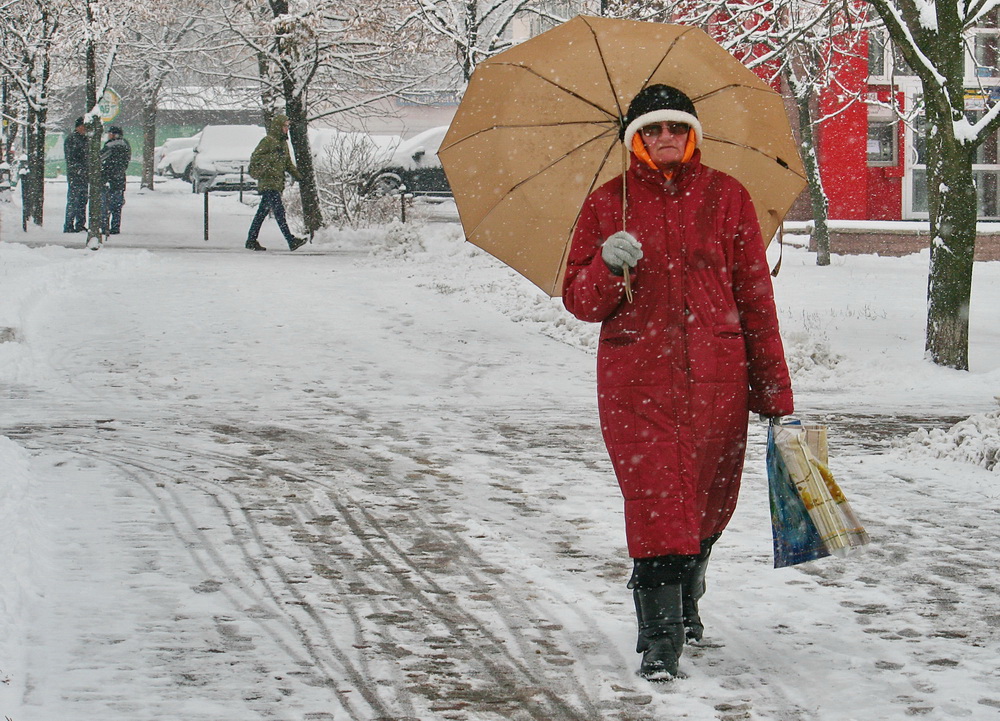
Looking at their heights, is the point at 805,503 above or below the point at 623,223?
below

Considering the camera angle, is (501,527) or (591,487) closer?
(501,527)

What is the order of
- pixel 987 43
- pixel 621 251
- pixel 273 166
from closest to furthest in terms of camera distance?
pixel 621 251, pixel 273 166, pixel 987 43

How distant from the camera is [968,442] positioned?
8.32 metres

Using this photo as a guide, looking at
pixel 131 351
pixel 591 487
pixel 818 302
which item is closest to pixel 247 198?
pixel 818 302

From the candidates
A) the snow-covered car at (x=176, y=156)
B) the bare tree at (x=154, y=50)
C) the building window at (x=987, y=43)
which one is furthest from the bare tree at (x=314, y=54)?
the snow-covered car at (x=176, y=156)

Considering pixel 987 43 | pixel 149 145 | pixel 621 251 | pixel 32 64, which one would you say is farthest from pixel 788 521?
pixel 149 145

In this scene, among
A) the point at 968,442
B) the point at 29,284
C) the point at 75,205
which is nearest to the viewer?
the point at 968,442

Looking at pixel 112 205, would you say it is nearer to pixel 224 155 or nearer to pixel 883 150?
pixel 224 155

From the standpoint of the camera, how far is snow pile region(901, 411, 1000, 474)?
812 cm

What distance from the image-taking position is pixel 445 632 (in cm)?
503

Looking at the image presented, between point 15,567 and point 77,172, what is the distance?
2090 cm

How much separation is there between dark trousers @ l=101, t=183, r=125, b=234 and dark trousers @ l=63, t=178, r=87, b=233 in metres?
0.59

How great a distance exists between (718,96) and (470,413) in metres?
5.25

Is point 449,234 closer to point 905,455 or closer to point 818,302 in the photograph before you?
point 818,302
